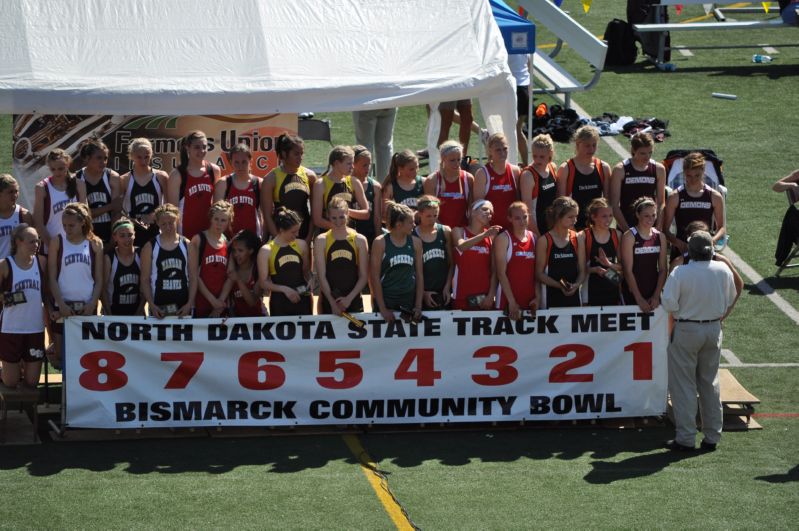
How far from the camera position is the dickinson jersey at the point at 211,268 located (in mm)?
9875

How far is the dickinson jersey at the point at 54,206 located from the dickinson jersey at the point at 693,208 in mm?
5118

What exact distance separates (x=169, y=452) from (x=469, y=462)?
2.25 metres

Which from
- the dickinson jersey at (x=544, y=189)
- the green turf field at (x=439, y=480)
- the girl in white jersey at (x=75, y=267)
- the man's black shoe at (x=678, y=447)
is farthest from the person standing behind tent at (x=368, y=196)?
the man's black shoe at (x=678, y=447)

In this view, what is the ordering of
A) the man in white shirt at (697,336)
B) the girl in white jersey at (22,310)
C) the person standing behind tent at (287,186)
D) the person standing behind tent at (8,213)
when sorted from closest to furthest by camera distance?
1. the man in white shirt at (697,336)
2. the girl in white jersey at (22,310)
3. the person standing behind tent at (8,213)
4. the person standing behind tent at (287,186)

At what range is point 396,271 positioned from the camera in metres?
9.89

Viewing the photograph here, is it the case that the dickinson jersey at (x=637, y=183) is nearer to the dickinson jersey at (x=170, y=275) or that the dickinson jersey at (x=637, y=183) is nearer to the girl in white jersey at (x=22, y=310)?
the dickinson jersey at (x=170, y=275)

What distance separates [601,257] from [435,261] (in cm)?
133

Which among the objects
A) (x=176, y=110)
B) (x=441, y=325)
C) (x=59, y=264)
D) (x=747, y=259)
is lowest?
(x=747, y=259)

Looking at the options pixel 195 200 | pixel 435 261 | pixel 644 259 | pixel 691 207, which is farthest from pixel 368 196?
pixel 691 207

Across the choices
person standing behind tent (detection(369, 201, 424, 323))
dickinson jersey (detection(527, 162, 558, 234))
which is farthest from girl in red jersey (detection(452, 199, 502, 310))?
dickinson jersey (detection(527, 162, 558, 234))

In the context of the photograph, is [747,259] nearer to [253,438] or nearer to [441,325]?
[441,325]

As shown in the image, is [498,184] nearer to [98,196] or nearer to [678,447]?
[678,447]

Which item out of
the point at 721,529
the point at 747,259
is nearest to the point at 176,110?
the point at 721,529

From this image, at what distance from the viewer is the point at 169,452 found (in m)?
9.49
